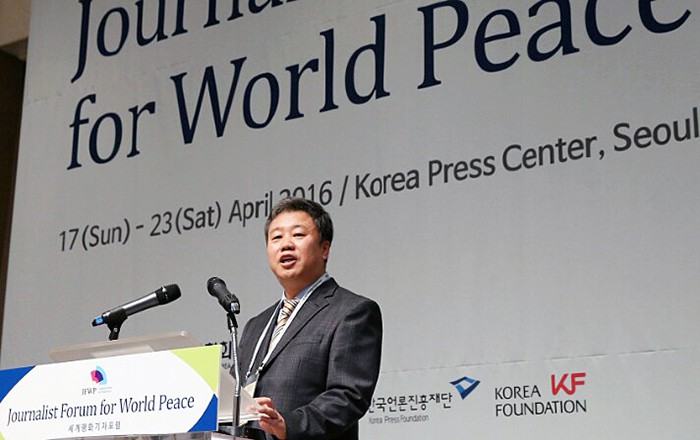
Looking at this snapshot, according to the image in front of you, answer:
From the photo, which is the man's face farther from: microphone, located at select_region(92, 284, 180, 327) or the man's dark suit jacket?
microphone, located at select_region(92, 284, 180, 327)

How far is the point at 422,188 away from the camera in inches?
177

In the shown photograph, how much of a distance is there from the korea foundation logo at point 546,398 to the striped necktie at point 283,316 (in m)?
1.37

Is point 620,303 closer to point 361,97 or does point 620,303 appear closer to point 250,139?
point 361,97

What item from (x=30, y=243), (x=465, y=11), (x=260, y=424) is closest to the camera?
(x=260, y=424)

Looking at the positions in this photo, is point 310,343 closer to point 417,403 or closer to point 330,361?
point 330,361

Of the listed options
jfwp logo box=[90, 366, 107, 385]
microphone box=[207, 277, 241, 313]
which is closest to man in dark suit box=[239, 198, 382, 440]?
microphone box=[207, 277, 241, 313]

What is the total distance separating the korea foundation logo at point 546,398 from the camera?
386 centimetres

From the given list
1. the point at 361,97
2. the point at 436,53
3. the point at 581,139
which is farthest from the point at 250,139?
the point at 581,139

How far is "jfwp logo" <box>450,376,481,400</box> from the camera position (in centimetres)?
412

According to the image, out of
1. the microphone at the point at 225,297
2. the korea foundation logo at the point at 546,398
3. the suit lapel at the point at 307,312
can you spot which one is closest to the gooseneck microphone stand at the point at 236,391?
the microphone at the point at 225,297

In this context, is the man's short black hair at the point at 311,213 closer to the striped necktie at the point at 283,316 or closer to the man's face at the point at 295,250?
the man's face at the point at 295,250

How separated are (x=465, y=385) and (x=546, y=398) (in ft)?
1.15

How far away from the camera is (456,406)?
4.15 metres

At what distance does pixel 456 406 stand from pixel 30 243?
9.38 ft
